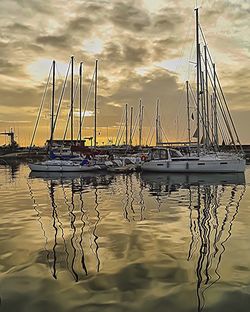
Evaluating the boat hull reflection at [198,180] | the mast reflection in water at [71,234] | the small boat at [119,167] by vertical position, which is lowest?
the boat hull reflection at [198,180]

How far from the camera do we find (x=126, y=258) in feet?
30.3

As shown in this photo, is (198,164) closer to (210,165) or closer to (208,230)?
(210,165)

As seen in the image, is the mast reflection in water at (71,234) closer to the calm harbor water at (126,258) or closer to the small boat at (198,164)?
the calm harbor water at (126,258)

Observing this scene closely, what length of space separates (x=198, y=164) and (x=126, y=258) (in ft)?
105

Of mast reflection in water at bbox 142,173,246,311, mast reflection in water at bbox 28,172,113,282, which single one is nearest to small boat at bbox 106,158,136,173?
mast reflection in water at bbox 142,173,246,311

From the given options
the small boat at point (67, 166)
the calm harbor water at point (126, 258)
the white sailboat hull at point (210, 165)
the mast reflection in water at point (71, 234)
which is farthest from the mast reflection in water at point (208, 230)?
the small boat at point (67, 166)

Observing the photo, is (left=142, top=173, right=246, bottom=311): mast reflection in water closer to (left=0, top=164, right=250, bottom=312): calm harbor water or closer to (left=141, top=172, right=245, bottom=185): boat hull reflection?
(left=0, top=164, right=250, bottom=312): calm harbor water

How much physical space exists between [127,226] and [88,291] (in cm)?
622

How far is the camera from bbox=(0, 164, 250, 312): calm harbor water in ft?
21.7

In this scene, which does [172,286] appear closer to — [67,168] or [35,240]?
[35,240]

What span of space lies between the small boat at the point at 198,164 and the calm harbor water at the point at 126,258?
75.5 ft

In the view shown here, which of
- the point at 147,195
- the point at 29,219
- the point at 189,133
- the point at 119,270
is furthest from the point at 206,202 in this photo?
the point at 189,133

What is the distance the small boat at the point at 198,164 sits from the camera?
131 ft

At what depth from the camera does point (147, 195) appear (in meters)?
22.3
